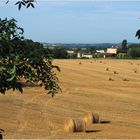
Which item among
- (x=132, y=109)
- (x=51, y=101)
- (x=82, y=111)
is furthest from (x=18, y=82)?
(x=51, y=101)

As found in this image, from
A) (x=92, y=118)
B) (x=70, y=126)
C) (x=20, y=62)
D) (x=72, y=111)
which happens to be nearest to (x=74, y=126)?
(x=70, y=126)

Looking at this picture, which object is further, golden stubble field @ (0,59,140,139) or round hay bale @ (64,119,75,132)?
round hay bale @ (64,119,75,132)

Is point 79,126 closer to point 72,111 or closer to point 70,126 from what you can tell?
point 70,126

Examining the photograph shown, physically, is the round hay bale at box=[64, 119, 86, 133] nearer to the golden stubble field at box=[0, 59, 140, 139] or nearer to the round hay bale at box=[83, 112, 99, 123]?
the golden stubble field at box=[0, 59, 140, 139]

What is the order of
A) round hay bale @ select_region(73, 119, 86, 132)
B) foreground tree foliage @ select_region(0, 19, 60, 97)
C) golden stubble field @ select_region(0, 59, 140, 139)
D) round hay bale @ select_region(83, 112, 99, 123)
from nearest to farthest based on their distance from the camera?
foreground tree foliage @ select_region(0, 19, 60, 97) → golden stubble field @ select_region(0, 59, 140, 139) → round hay bale @ select_region(73, 119, 86, 132) → round hay bale @ select_region(83, 112, 99, 123)

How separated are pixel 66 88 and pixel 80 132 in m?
20.3

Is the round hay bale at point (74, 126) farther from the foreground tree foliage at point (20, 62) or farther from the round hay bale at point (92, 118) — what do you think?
the foreground tree foliage at point (20, 62)

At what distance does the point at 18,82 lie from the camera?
178 inches

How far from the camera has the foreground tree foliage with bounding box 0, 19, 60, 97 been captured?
4.37 m

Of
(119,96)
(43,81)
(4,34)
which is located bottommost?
(119,96)

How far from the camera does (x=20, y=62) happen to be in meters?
4.41

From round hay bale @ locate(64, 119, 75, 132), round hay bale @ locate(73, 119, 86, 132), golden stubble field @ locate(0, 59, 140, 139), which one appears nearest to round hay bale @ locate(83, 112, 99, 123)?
golden stubble field @ locate(0, 59, 140, 139)

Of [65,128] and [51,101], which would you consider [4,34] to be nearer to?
[65,128]

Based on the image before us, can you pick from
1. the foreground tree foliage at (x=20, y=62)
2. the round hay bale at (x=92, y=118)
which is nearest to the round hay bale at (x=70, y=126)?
the round hay bale at (x=92, y=118)
